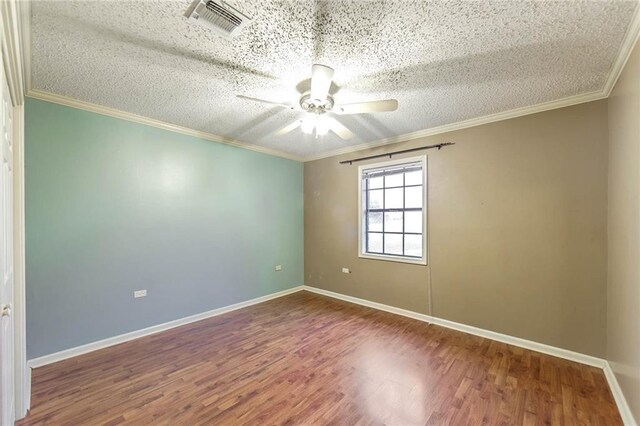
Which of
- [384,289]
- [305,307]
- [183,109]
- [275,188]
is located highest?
[183,109]

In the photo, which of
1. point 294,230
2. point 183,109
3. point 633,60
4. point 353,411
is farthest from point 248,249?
point 633,60

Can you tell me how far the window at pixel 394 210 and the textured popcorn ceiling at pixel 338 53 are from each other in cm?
114

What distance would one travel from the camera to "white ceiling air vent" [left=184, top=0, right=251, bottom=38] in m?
1.54

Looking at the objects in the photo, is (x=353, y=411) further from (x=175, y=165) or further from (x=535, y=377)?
(x=175, y=165)

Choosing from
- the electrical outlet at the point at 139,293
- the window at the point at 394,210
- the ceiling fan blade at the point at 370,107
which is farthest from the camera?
the window at the point at 394,210

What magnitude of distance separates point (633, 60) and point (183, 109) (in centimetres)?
379

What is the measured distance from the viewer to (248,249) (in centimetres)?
425

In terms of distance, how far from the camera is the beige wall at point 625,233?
173 centimetres

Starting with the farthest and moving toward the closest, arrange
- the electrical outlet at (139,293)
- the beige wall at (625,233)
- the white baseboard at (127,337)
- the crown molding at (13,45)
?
the electrical outlet at (139,293) → the white baseboard at (127,337) → the beige wall at (625,233) → the crown molding at (13,45)

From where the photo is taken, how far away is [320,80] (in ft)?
6.41

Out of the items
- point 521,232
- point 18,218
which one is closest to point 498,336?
point 521,232

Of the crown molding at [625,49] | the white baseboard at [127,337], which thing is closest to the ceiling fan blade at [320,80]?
the crown molding at [625,49]

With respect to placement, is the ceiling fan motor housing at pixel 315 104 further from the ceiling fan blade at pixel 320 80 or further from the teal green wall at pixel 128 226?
→ the teal green wall at pixel 128 226

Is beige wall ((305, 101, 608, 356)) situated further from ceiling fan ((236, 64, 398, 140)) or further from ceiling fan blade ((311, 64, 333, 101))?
ceiling fan blade ((311, 64, 333, 101))
